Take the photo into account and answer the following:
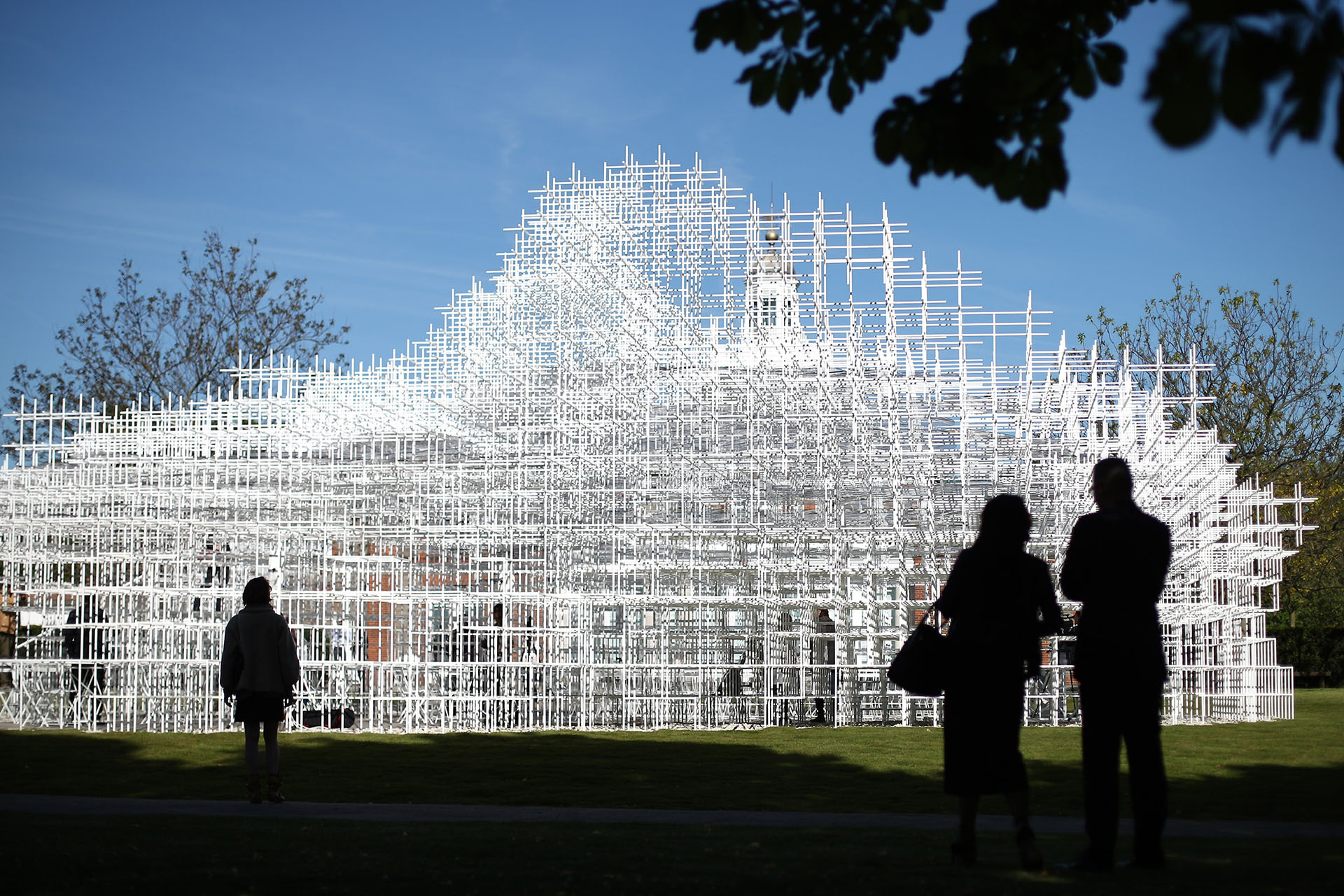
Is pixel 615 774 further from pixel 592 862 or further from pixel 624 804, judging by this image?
pixel 592 862

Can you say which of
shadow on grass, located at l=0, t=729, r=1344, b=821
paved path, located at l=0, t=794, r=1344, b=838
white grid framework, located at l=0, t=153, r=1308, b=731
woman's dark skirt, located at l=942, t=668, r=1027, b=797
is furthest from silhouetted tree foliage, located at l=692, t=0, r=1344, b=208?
white grid framework, located at l=0, t=153, r=1308, b=731

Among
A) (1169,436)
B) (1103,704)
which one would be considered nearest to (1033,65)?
(1103,704)

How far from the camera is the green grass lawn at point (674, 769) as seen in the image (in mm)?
11531

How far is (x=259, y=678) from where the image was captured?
Result: 36.1 feet

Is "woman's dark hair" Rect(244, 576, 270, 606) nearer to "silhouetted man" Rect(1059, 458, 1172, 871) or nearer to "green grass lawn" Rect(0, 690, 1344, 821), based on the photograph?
"green grass lawn" Rect(0, 690, 1344, 821)

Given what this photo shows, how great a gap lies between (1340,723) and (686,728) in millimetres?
9091

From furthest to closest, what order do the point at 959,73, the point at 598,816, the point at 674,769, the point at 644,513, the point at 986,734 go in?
the point at 644,513, the point at 674,769, the point at 598,816, the point at 986,734, the point at 959,73

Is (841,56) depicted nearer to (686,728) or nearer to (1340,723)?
(686,728)

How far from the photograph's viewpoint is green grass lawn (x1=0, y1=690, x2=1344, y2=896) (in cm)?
652

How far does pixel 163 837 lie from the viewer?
8.26 metres

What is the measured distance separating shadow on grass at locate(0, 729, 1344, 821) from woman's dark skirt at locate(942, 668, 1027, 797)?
392 centimetres

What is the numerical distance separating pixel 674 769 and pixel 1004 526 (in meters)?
8.18

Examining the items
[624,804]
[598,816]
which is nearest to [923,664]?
[598,816]

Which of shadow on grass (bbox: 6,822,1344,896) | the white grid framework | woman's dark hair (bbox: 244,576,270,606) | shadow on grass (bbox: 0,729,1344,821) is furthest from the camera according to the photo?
the white grid framework
